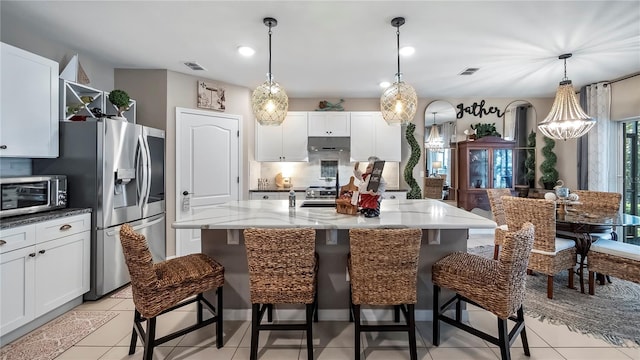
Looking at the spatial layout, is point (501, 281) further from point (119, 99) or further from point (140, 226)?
point (119, 99)

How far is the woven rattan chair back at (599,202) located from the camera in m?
3.56

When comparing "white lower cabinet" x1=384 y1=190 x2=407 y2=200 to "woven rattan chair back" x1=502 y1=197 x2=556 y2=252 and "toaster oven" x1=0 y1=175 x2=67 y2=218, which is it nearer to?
"woven rattan chair back" x1=502 y1=197 x2=556 y2=252

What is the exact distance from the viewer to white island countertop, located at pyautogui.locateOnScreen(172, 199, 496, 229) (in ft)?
6.59

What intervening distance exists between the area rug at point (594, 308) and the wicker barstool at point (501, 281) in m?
0.81

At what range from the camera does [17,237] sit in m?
2.18

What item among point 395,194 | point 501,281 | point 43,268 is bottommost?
point 43,268

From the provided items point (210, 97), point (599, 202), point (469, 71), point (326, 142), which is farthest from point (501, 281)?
point (210, 97)

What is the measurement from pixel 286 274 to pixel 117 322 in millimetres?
1723

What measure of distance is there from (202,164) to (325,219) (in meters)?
2.86

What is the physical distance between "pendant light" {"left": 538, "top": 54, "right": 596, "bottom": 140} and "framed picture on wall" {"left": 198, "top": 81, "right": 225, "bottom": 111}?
4.43m

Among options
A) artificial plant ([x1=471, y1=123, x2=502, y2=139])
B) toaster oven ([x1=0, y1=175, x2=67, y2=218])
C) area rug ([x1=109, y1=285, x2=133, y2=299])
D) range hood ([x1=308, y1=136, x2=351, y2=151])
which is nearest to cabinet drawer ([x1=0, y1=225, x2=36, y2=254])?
toaster oven ([x1=0, y1=175, x2=67, y2=218])

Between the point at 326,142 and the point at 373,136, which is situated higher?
the point at 373,136

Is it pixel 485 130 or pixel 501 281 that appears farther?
pixel 485 130

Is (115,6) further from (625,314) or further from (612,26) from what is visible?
(625,314)
